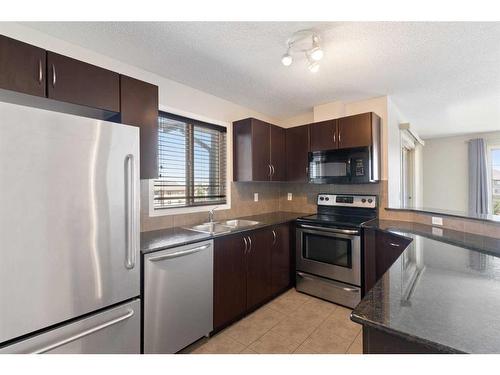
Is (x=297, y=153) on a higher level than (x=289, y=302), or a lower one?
higher

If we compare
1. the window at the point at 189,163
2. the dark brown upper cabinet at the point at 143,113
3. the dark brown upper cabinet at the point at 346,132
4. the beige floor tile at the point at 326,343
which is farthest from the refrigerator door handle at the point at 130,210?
the dark brown upper cabinet at the point at 346,132

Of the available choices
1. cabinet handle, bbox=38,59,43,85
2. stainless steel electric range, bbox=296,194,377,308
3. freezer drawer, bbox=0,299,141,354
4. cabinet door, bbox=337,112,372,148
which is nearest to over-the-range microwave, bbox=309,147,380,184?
cabinet door, bbox=337,112,372,148

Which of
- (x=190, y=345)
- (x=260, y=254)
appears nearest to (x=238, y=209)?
(x=260, y=254)

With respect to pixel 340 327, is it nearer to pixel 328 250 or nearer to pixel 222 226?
pixel 328 250

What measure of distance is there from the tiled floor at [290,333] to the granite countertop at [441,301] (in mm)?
1074

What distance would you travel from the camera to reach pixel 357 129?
2713 millimetres

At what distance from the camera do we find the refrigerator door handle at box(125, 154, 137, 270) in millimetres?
1405

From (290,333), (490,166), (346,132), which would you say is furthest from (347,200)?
(490,166)

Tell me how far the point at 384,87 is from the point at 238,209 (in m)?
2.25

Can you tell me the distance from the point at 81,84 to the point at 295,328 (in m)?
2.58

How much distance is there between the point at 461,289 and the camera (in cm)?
96

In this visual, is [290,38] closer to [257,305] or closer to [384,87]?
[384,87]

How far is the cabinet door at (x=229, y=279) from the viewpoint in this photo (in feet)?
6.77

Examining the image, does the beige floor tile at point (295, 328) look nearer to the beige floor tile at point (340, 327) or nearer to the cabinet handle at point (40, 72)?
the beige floor tile at point (340, 327)
